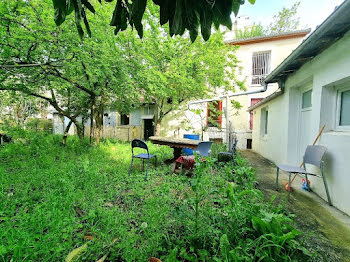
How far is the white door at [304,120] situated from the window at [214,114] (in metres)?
6.90

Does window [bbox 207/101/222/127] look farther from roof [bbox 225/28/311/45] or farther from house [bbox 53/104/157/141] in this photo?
house [bbox 53/104/157/141]

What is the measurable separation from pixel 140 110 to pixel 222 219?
1347 centimetres

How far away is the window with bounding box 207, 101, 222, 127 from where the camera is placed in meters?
11.4

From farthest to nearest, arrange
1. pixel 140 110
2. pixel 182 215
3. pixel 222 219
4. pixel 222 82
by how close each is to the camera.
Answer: pixel 140 110, pixel 222 82, pixel 222 219, pixel 182 215

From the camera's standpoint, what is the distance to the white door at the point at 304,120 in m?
4.00

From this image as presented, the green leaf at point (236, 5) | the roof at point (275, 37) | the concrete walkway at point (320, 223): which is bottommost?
the concrete walkway at point (320, 223)

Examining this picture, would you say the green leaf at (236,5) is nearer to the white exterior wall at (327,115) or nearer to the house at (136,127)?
the white exterior wall at (327,115)

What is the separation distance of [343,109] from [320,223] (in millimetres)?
1927

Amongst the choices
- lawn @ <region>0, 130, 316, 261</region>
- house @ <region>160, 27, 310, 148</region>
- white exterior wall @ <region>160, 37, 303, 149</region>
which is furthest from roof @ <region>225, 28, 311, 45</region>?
lawn @ <region>0, 130, 316, 261</region>

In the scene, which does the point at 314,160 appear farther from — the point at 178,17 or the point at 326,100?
the point at 178,17

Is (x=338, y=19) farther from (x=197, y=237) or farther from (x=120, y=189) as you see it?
(x=120, y=189)

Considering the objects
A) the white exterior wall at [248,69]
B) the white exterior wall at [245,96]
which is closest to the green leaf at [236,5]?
the white exterior wall at [245,96]

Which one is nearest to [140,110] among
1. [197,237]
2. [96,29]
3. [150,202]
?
[96,29]

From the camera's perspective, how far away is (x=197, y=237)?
1788 mm
